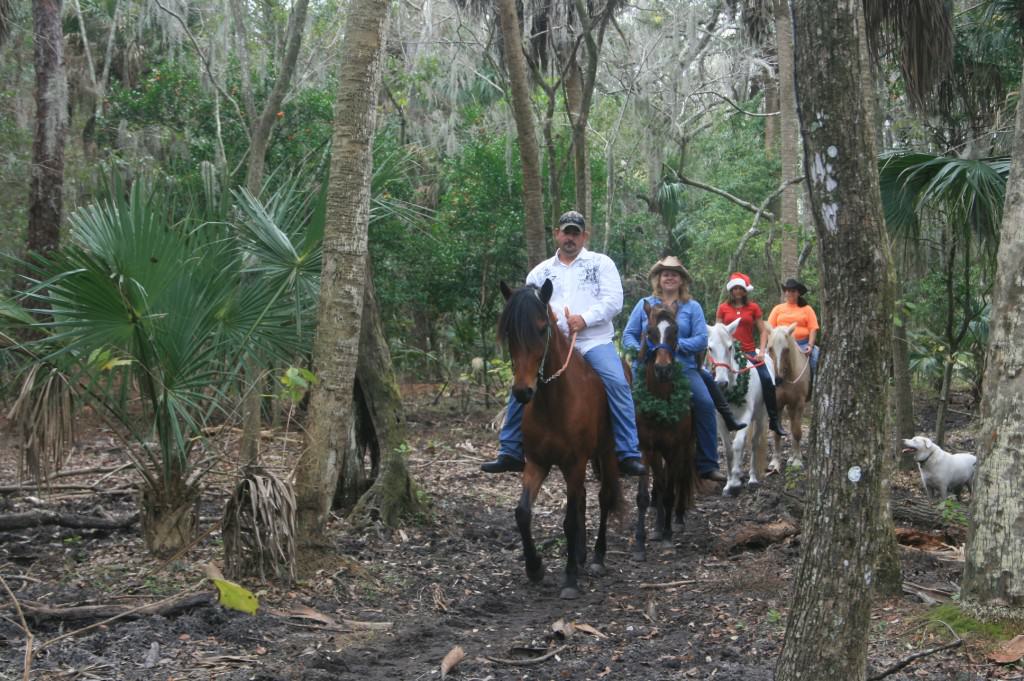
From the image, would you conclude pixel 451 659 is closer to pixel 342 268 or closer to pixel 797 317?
pixel 342 268

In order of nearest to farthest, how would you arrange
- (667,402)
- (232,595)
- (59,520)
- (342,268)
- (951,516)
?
(232,595)
(342,268)
(59,520)
(951,516)
(667,402)

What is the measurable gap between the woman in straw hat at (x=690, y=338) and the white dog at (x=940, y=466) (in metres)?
2.32

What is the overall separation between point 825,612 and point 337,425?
446 cm

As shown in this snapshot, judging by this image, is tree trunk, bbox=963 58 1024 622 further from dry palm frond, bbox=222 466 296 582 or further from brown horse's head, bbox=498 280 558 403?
dry palm frond, bbox=222 466 296 582

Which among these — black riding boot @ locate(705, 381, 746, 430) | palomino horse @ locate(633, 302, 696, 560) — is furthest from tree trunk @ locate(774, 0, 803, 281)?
palomino horse @ locate(633, 302, 696, 560)

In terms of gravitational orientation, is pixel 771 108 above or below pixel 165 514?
above

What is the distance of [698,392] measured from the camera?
1032 cm

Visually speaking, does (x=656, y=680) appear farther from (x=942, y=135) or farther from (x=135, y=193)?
(x=942, y=135)

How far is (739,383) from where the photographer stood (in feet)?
39.7

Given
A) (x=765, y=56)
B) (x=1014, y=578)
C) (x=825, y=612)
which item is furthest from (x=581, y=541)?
(x=765, y=56)

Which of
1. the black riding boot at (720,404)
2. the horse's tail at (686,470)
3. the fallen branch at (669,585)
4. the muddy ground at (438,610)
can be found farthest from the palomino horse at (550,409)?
the black riding boot at (720,404)

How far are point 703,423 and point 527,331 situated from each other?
3.47 metres

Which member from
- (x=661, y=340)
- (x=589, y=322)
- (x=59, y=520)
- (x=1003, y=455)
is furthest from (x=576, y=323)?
(x=59, y=520)

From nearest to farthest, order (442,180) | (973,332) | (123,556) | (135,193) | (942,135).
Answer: (135,193) → (123,556) → (942,135) → (973,332) → (442,180)
